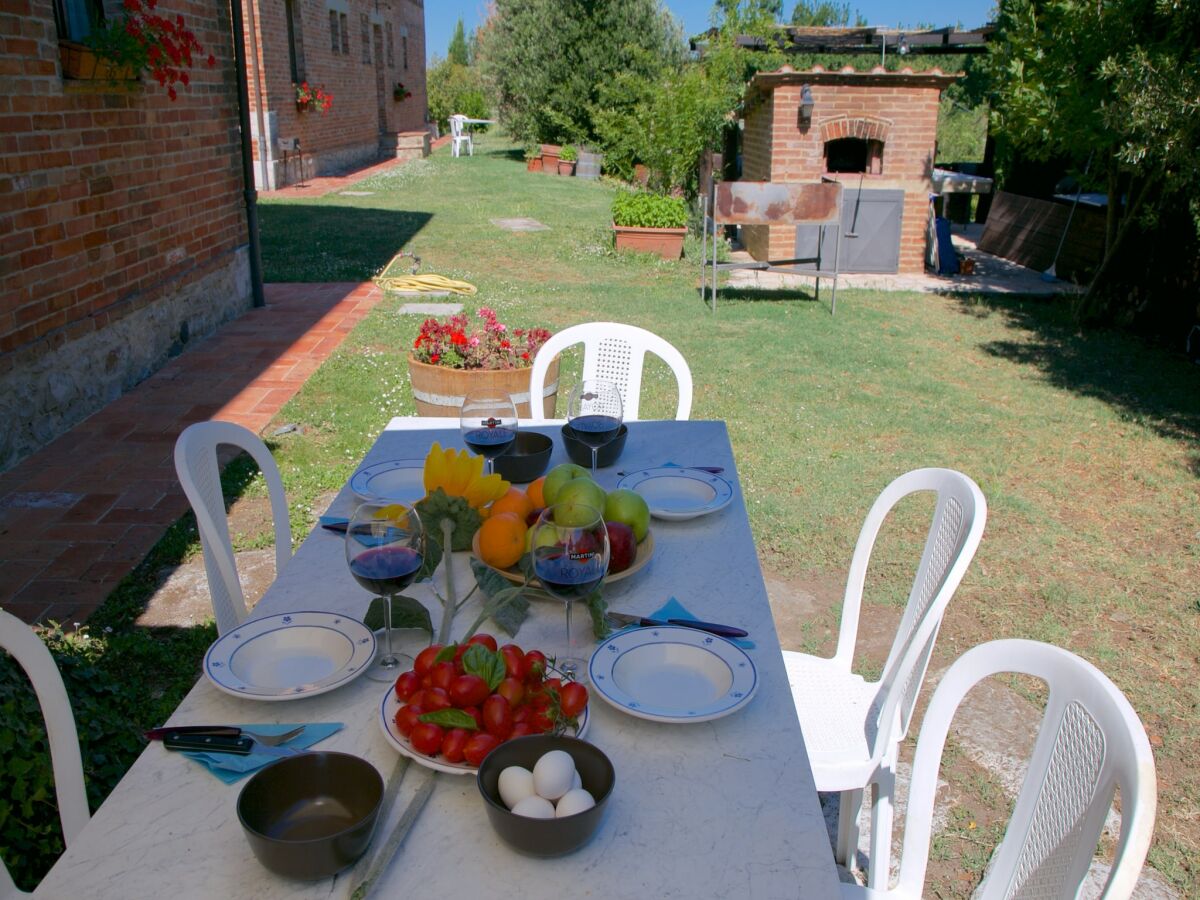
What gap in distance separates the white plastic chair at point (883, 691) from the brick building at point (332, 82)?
594 inches

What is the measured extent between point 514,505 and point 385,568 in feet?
1.44

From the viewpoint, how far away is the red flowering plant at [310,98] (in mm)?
16781

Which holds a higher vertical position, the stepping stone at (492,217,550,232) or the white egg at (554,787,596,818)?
the white egg at (554,787,596,818)

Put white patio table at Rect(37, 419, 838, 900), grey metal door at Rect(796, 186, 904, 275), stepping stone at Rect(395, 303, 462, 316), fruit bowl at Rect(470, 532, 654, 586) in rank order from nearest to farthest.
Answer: white patio table at Rect(37, 419, 838, 900) → fruit bowl at Rect(470, 532, 654, 586) → stepping stone at Rect(395, 303, 462, 316) → grey metal door at Rect(796, 186, 904, 275)

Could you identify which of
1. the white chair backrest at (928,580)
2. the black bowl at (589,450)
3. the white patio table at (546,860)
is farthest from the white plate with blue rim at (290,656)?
the white chair backrest at (928,580)

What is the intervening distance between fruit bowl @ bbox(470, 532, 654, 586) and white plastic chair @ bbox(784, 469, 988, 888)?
55 cm

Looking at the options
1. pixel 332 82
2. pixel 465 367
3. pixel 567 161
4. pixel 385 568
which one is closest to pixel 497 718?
pixel 385 568

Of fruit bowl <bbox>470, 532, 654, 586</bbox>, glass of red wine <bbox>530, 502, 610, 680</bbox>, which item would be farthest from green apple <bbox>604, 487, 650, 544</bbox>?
glass of red wine <bbox>530, 502, 610, 680</bbox>

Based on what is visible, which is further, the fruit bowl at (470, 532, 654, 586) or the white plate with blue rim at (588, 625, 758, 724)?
the fruit bowl at (470, 532, 654, 586)

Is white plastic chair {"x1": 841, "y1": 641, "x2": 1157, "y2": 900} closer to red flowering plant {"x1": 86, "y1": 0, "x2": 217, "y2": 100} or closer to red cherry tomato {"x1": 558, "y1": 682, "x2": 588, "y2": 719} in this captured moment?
red cherry tomato {"x1": 558, "y1": 682, "x2": 588, "y2": 719}

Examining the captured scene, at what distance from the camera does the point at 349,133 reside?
20578mm

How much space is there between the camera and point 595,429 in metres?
2.48

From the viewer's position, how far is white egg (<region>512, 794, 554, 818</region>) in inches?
47.4

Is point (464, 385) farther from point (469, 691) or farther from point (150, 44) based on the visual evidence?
point (150, 44)
